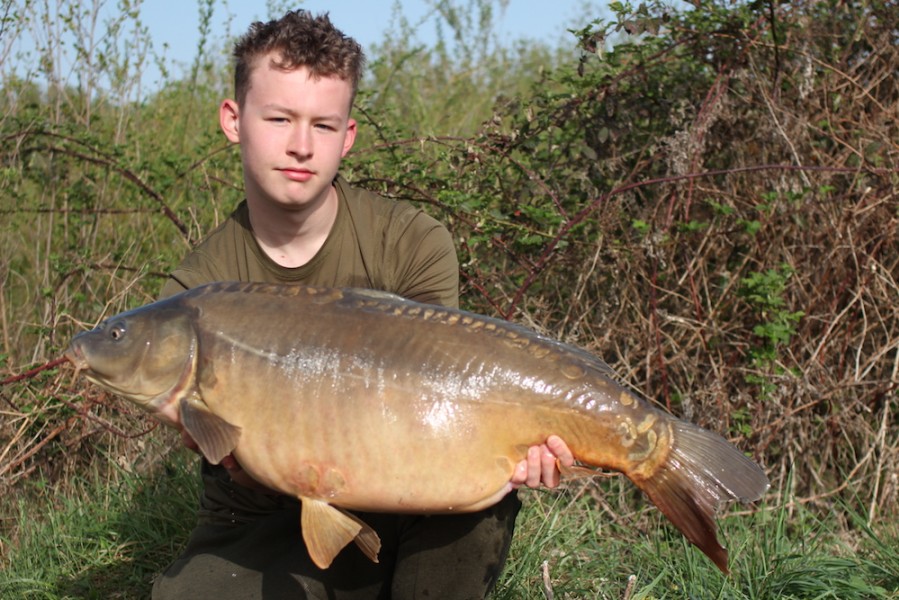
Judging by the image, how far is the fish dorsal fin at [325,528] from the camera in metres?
1.98

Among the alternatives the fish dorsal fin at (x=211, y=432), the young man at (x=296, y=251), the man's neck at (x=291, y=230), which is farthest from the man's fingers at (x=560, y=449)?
the man's neck at (x=291, y=230)

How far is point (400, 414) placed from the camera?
196 centimetres

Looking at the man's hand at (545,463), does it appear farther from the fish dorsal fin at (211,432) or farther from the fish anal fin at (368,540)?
the fish dorsal fin at (211,432)

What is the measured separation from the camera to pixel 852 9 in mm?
3836

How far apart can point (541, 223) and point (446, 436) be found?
1735 millimetres

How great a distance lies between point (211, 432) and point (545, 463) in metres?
0.63

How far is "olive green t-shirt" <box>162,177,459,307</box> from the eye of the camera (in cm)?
250

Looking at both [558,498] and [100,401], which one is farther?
[100,401]

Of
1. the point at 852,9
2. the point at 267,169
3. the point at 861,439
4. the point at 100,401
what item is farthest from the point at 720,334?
the point at 100,401

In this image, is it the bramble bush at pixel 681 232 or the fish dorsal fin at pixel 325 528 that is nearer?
the fish dorsal fin at pixel 325 528

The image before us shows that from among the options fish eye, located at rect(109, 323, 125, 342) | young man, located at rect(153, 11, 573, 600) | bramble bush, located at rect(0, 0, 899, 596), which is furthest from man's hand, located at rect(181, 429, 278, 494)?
bramble bush, located at rect(0, 0, 899, 596)

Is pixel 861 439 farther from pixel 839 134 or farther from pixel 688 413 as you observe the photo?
pixel 839 134

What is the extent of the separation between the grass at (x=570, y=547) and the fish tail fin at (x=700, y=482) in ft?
2.19

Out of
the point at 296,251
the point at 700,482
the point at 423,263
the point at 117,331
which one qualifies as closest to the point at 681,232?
the point at 423,263
